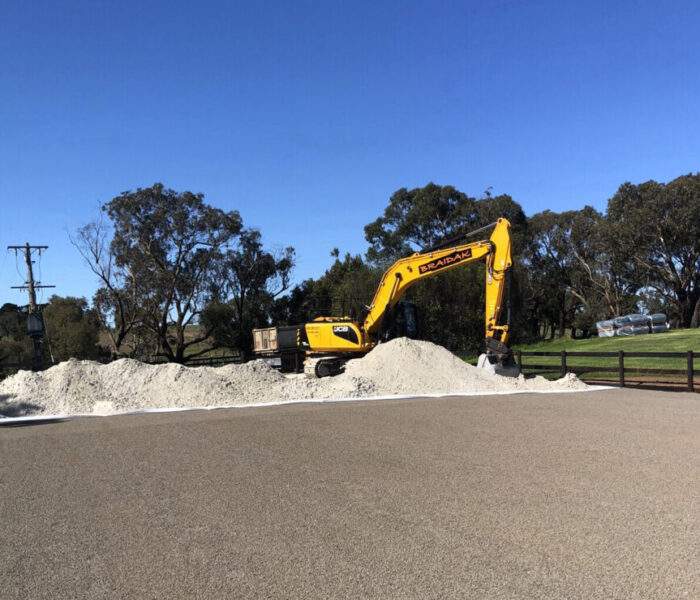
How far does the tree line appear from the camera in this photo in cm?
4181

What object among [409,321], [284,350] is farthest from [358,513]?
[284,350]

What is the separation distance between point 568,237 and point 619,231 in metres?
9.81

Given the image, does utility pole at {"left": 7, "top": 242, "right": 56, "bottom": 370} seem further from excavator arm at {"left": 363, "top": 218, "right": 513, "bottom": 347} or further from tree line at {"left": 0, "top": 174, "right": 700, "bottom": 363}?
excavator arm at {"left": 363, "top": 218, "right": 513, "bottom": 347}

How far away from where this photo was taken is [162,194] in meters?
42.4

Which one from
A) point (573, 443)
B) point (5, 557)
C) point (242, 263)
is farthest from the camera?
point (242, 263)

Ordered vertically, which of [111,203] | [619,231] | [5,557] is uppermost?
[111,203]

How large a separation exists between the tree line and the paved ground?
2537 cm

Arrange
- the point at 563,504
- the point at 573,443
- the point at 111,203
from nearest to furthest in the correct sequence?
the point at 563,504, the point at 573,443, the point at 111,203

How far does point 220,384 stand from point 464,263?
8691 mm

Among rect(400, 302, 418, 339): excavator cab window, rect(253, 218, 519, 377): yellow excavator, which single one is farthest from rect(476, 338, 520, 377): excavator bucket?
rect(400, 302, 418, 339): excavator cab window

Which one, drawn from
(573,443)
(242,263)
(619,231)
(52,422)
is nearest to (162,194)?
(242,263)

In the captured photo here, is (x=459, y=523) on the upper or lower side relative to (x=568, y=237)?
lower

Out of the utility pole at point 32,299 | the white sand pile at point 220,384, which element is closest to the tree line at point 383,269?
the utility pole at point 32,299

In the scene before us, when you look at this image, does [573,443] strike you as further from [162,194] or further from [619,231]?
[619,231]
